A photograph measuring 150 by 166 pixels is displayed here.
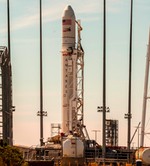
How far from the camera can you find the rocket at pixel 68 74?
3538 inches

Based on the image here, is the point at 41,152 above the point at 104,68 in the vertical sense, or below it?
below

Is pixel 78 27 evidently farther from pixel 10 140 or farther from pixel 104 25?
pixel 10 140

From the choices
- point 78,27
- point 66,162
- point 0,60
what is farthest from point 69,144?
point 78,27

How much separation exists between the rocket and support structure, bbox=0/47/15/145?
1567 centimetres

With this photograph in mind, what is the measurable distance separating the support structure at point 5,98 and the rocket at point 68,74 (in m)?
15.7

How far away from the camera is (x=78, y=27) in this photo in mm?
92188

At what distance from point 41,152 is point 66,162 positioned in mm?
8360

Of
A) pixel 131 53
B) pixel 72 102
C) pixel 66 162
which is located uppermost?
pixel 131 53

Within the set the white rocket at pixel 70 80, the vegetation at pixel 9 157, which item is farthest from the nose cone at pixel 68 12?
the vegetation at pixel 9 157

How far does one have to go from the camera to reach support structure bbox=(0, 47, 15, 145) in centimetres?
7119

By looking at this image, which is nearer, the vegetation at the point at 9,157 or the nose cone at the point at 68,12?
the vegetation at the point at 9,157

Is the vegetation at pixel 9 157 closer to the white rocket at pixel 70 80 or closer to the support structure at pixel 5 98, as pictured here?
the support structure at pixel 5 98

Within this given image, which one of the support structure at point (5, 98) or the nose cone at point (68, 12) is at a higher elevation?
the nose cone at point (68, 12)

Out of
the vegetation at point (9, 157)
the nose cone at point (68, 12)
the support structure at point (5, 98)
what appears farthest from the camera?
the nose cone at point (68, 12)
